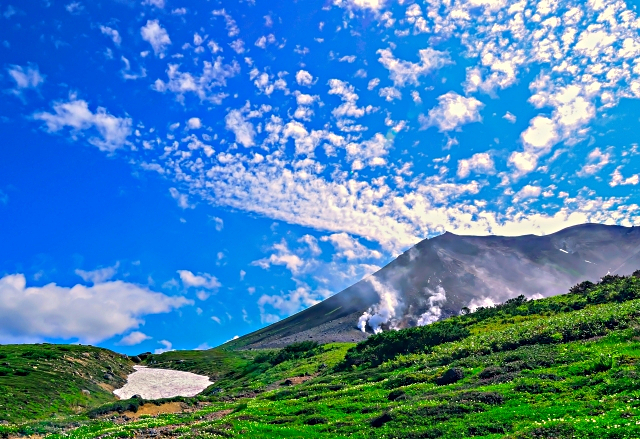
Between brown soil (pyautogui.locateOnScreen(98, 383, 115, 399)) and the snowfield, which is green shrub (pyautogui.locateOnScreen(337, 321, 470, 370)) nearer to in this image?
the snowfield

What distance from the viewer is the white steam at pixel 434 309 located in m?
164

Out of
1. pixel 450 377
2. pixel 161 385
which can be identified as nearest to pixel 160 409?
pixel 450 377

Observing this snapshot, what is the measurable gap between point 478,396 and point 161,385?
7617 centimetres

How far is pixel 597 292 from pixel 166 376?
88.4 metres

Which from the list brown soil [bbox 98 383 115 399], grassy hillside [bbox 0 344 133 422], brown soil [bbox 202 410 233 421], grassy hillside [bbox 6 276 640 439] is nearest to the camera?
grassy hillside [bbox 6 276 640 439]

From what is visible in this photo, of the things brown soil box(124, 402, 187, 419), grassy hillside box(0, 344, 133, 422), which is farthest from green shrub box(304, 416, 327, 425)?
grassy hillside box(0, 344, 133, 422)

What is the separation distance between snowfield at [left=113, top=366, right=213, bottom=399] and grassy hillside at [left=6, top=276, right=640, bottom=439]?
24.8 metres

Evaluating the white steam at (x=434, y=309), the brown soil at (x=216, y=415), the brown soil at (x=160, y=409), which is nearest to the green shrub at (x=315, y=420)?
the brown soil at (x=216, y=415)

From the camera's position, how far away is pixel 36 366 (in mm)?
73875

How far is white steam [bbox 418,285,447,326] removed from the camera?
538 feet

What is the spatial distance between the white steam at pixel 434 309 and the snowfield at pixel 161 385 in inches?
3607

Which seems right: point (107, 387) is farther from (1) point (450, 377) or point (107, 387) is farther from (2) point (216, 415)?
(1) point (450, 377)

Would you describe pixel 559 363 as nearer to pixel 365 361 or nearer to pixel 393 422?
pixel 393 422

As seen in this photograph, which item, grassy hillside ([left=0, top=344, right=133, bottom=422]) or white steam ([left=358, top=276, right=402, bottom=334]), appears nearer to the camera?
grassy hillside ([left=0, top=344, right=133, bottom=422])
